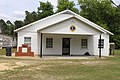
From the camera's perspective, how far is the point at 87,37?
3403cm

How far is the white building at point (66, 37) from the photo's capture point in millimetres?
31031

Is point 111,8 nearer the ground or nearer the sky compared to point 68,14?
nearer the sky

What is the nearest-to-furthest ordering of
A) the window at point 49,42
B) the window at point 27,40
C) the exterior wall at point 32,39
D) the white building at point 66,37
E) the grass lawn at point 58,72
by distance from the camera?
1. the grass lawn at point 58,72
2. the white building at point 66,37
3. the exterior wall at point 32,39
4. the window at point 27,40
5. the window at point 49,42

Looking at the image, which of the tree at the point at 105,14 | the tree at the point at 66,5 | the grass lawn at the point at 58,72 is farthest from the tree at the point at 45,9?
the grass lawn at the point at 58,72

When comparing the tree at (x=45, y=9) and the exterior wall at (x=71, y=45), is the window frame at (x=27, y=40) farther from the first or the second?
the tree at (x=45, y=9)

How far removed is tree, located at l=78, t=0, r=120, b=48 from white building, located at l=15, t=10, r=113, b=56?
91.4 ft

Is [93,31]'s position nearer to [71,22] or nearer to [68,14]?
[71,22]

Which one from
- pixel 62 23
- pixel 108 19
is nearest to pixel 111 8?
pixel 108 19

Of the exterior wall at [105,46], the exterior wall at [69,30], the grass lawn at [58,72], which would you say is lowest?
the grass lawn at [58,72]

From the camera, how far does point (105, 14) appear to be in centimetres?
6281

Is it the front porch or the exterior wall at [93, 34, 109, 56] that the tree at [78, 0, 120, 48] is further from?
the front porch

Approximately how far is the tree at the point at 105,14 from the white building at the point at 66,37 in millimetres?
27864

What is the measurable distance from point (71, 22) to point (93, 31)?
104 inches

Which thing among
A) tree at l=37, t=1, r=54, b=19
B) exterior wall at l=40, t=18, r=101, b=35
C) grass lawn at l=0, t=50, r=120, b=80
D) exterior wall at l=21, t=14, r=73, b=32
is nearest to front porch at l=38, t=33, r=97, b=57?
exterior wall at l=21, t=14, r=73, b=32
